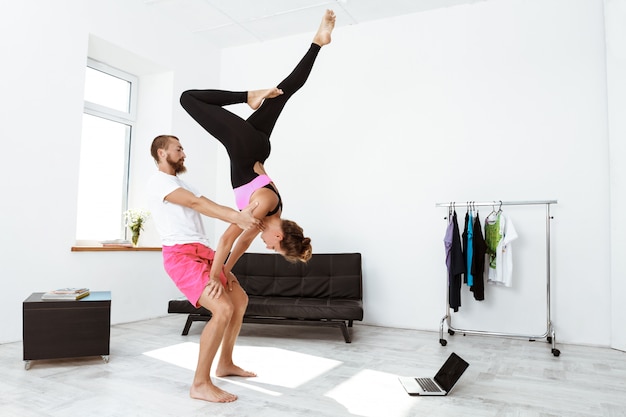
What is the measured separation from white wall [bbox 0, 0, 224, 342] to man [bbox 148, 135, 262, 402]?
6.00 feet

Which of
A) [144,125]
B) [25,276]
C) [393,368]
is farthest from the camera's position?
[144,125]

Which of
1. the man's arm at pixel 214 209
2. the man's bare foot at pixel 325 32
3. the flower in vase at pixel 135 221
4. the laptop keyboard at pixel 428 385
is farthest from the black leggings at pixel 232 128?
the flower in vase at pixel 135 221

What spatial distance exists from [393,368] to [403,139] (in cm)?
267

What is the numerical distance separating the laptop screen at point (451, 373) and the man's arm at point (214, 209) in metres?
1.50

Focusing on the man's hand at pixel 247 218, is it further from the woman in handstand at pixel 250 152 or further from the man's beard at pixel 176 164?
the man's beard at pixel 176 164

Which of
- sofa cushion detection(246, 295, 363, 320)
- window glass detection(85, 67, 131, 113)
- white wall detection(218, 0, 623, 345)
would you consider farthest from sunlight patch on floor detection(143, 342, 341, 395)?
window glass detection(85, 67, 131, 113)

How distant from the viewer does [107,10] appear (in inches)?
189

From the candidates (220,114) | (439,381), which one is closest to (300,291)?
(439,381)

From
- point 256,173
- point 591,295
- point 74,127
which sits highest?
point 74,127

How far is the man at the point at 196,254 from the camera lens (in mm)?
2670

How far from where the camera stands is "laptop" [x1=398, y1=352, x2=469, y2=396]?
2768mm

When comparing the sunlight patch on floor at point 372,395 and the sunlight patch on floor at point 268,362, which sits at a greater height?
the sunlight patch on floor at point 372,395

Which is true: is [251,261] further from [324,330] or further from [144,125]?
[144,125]

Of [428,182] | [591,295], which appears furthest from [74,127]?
[591,295]
